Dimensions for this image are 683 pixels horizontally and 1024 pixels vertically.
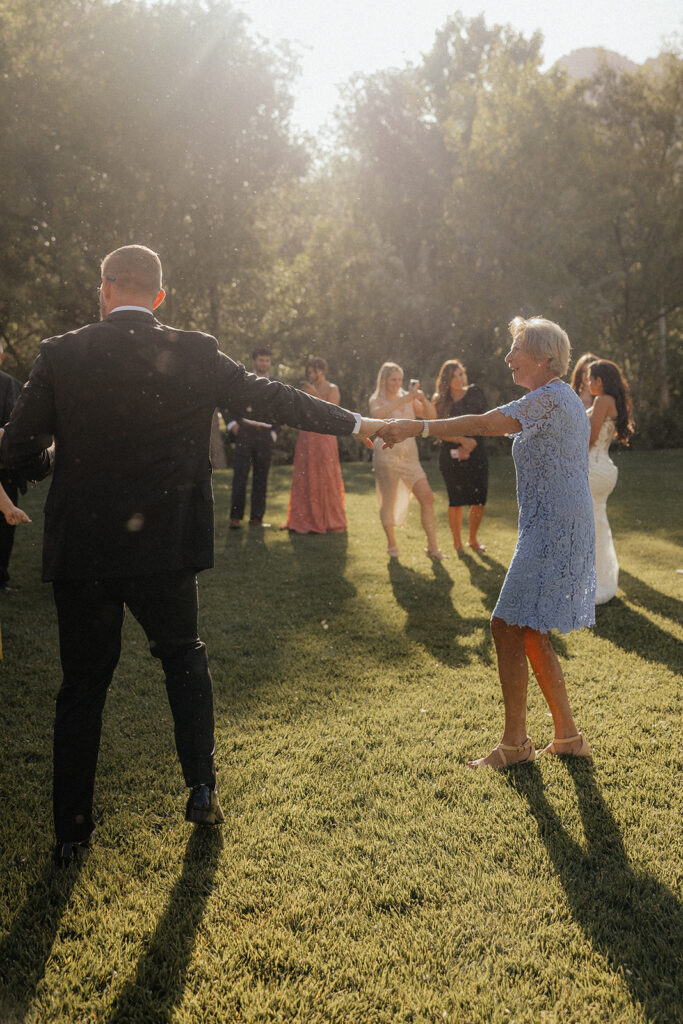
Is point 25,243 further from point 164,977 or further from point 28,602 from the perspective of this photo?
point 164,977

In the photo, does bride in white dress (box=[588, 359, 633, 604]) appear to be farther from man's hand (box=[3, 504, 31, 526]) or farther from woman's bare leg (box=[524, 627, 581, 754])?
→ man's hand (box=[3, 504, 31, 526])

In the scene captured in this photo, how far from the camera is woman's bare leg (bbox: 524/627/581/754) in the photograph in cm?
387

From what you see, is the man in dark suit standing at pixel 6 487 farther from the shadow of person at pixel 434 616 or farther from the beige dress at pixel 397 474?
the beige dress at pixel 397 474

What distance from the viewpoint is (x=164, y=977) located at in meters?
2.58

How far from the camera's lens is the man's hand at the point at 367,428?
12.1ft

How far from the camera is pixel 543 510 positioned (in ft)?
12.4

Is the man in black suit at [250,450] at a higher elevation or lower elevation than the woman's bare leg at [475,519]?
higher

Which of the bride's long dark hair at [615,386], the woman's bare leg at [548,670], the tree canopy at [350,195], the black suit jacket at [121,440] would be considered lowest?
the woman's bare leg at [548,670]

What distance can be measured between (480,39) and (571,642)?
Result: 130 ft

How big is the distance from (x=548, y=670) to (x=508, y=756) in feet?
1.75

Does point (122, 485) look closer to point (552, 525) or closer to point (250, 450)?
point (552, 525)

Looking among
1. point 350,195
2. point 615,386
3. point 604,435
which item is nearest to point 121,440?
point 615,386

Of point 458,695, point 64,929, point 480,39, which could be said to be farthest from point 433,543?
point 480,39

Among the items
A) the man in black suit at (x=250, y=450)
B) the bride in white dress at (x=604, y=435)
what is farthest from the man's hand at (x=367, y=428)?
the man in black suit at (x=250, y=450)
